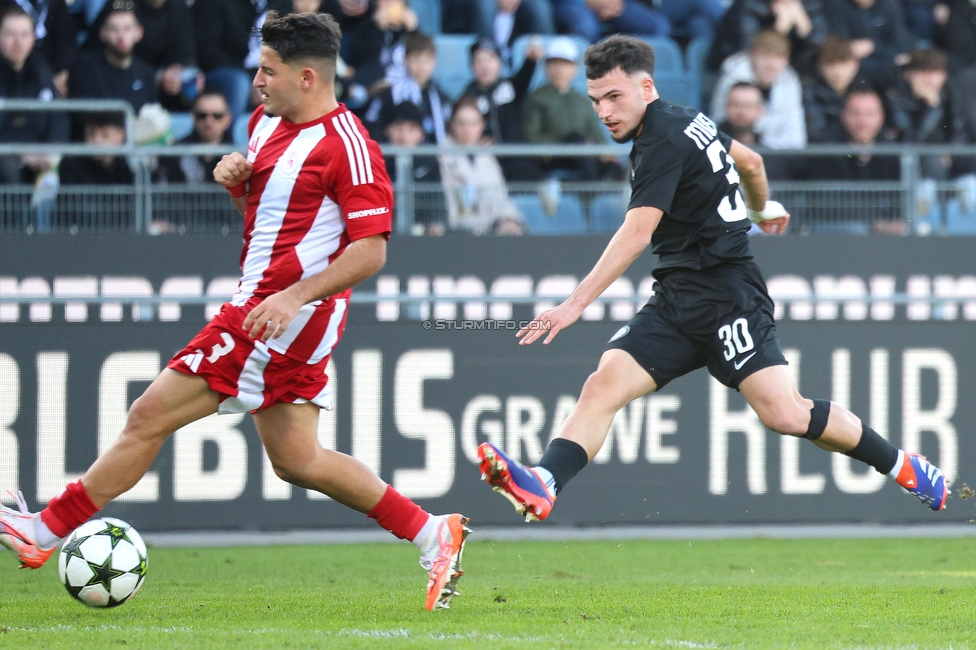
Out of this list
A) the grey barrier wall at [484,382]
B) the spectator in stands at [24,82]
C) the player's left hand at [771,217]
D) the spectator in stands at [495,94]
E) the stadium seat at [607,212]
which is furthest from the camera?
the spectator in stands at [495,94]

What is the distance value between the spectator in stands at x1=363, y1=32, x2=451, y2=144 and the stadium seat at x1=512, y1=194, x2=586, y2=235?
1.51 m

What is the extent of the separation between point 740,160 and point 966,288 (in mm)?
3482

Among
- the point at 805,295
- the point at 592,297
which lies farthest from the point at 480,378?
the point at 592,297

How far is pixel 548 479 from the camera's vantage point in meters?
4.88

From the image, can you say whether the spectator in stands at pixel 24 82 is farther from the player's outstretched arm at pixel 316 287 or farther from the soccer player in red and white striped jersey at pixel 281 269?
the player's outstretched arm at pixel 316 287

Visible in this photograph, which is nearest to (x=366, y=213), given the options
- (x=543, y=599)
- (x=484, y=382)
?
(x=543, y=599)

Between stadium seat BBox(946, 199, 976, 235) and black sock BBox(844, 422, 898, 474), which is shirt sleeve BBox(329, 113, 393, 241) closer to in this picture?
black sock BBox(844, 422, 898, 474)

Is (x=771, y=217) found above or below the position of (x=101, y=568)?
above

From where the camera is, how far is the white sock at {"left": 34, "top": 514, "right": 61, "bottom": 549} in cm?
469

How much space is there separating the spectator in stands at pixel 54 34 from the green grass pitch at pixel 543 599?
4.34 m

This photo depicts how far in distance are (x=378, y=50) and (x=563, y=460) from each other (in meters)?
6.28

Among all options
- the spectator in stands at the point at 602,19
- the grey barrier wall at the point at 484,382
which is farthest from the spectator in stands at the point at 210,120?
the spectator in stands at the point at 602,19

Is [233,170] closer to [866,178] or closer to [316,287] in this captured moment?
[316,287]

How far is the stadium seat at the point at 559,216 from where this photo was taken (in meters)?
8.80
